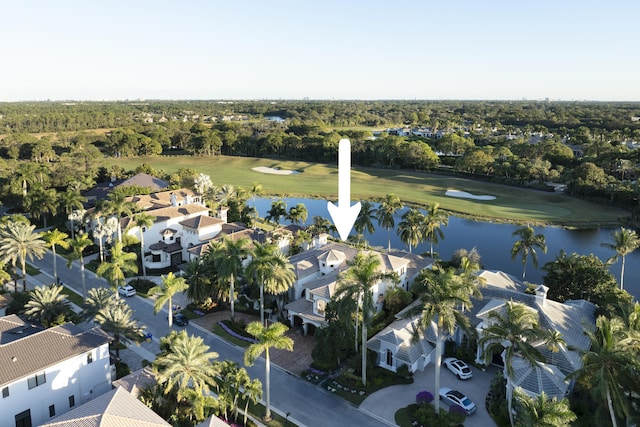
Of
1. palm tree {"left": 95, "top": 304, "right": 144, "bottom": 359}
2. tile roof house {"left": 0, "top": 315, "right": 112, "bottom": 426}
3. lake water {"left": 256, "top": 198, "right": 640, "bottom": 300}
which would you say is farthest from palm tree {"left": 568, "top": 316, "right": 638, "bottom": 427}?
lake water {"left": 256, "top": 198, "right": 640, "bottom": 300}

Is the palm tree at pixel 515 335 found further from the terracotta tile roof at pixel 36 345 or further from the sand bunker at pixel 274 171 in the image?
the sand bunker at pixel 274 171

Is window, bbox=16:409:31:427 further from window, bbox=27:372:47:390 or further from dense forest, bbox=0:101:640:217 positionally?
dense forest, bbox=0:101:640:217

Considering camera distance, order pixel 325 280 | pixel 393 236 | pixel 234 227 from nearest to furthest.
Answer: pixel 325 280 < pixel 234 227 < pixel 393 236

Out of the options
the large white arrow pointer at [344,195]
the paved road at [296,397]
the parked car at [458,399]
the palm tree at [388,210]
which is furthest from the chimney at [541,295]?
the palm tree at [388,210]

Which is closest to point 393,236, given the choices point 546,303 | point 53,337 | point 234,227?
point 234,227

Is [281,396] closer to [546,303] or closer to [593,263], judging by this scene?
[546,303]

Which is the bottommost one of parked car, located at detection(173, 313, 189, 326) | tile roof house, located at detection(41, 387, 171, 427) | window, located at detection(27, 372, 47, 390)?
parked car, located at detection(173, 313, 189, 326)
